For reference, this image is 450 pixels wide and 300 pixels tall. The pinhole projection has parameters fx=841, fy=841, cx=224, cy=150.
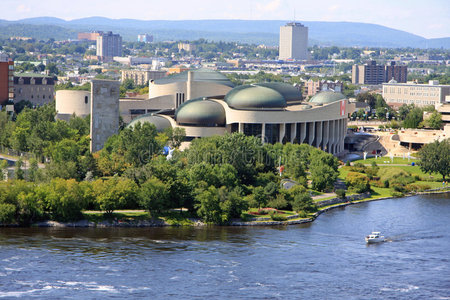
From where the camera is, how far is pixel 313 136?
119m

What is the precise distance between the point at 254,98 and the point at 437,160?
25708mm

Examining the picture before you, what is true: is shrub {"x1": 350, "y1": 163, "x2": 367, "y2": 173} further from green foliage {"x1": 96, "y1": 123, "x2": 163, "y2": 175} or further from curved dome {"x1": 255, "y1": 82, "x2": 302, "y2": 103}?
green foliage {"x1": 96, "y1": 123, "x2": 163, "y2": 175}

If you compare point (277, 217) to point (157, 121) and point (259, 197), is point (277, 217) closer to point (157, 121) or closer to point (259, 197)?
point (259, 197)

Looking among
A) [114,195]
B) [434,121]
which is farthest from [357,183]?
[434,121]

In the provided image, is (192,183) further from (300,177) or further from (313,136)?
(313,136)

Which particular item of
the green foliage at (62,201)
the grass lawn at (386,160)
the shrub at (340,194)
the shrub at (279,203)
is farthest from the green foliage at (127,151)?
the grass lawn at (386,160)

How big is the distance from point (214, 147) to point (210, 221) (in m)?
17.8

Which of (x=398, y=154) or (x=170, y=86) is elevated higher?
(x=170, y=86)

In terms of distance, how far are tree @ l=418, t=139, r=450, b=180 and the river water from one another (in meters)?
27.2

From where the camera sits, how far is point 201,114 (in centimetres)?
11162

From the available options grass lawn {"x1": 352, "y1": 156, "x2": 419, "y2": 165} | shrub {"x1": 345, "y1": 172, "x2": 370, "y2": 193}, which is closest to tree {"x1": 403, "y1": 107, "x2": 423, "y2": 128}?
grass lawn {"x1": 352, "y1": 156, "x2": 419, "y2": 165}

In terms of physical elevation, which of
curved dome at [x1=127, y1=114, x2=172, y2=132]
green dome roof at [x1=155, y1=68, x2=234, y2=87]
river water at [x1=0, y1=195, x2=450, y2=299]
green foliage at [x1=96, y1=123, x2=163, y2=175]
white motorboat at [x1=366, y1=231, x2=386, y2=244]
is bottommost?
river water at [x1=0, y1=195, x2=450, y2=299]

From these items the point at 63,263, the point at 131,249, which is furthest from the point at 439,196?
the point at 63,263

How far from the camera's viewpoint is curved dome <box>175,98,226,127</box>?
366 ft
